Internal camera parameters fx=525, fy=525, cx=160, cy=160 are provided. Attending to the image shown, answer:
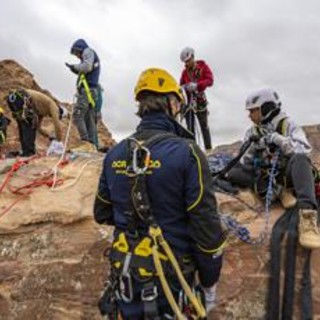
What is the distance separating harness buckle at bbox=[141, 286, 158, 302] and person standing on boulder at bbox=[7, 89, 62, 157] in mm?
7188

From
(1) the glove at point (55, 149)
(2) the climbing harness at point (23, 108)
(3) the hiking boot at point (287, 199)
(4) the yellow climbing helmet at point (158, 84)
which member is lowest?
(3) the hiking boot at point (287, 199)

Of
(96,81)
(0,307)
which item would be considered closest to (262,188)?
(0,307)

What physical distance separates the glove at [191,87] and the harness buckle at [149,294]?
7.63 m

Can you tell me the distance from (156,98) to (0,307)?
3783mm

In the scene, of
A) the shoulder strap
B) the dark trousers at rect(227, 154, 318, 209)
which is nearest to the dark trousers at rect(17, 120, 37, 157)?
the shoulder strap

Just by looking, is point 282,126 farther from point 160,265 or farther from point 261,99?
point 160,265

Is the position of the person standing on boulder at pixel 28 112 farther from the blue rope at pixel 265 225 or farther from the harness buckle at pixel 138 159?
the harness buckle at pixel 138 159

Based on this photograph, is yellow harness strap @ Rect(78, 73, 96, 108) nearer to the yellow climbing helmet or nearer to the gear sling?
the yellow climbing helmet

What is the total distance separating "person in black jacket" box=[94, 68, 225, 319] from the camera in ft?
11.9

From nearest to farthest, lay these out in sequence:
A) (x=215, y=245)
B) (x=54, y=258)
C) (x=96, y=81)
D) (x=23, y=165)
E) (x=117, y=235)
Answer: (x=215, y=245) → (x=117, y=235) → (x=54, y=258) → (x=23, y=165) → (x=96, y=81)

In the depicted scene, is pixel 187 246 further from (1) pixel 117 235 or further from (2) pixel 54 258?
(2) pixel 54 258

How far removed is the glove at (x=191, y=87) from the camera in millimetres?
10875

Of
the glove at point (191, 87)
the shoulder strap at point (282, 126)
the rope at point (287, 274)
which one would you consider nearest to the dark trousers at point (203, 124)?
the glove at point (191, 87)

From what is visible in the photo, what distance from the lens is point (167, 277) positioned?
12.1 feet
